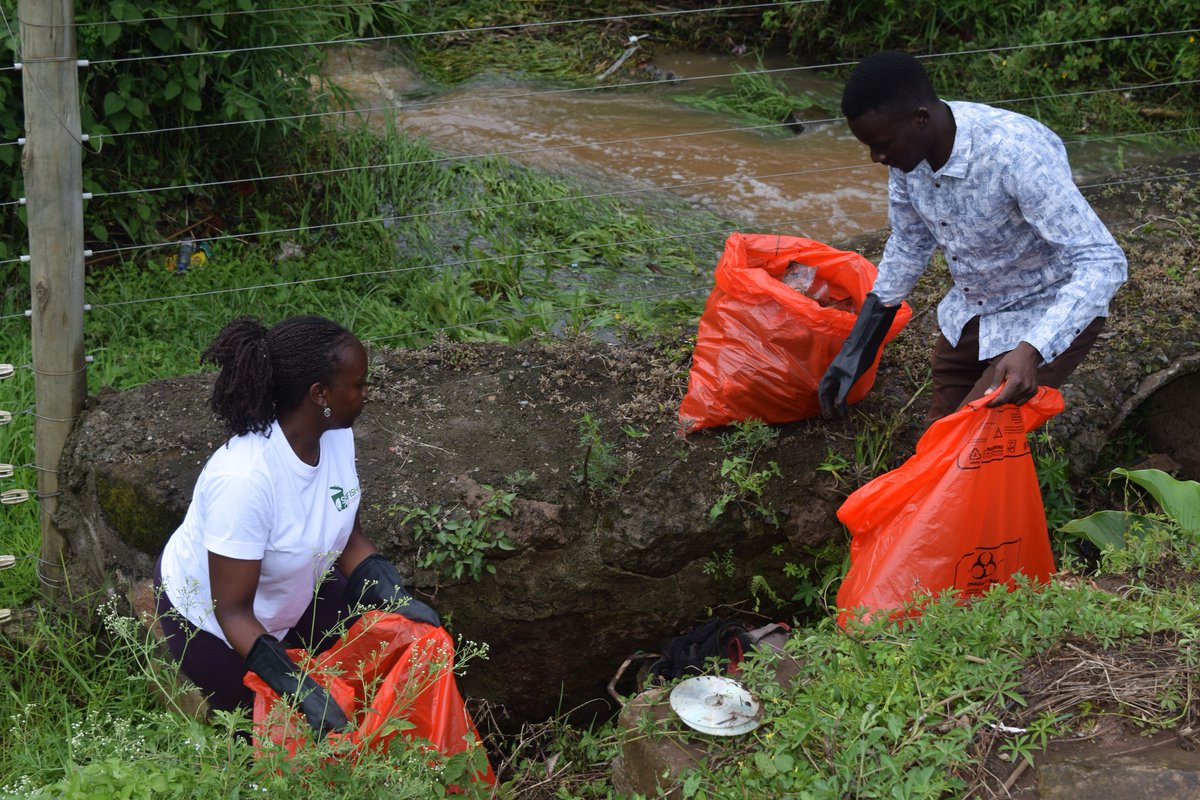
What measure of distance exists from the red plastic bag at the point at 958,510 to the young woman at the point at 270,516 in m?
1.13

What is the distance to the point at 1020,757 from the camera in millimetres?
2164

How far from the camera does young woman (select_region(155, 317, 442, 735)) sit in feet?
7.61

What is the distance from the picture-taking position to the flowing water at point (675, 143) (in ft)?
20.2

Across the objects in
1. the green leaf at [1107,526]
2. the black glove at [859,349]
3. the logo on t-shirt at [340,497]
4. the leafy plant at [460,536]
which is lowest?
the leafy plant at [460,536]

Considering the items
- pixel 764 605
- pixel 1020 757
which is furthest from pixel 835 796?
pixel 764 605

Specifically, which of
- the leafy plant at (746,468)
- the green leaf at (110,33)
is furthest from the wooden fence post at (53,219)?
the leafy plant at (746,468)

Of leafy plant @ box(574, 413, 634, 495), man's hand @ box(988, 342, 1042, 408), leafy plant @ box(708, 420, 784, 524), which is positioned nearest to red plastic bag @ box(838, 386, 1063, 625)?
man's hand @ box(988, 342, 1042, 408)

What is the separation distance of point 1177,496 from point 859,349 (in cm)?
93

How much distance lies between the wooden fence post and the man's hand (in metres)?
2.53

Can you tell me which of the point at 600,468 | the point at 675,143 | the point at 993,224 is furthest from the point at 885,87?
the point at 675,143

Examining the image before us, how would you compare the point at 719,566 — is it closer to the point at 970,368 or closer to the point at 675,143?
the point at 970,368

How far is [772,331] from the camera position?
11.2 feet

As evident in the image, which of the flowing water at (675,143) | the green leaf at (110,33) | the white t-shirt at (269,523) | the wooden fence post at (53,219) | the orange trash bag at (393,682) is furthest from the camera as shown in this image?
the flowing water at (675,143)

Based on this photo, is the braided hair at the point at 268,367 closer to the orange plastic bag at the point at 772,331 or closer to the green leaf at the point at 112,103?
the orange plastic bag at the point at 772,331
